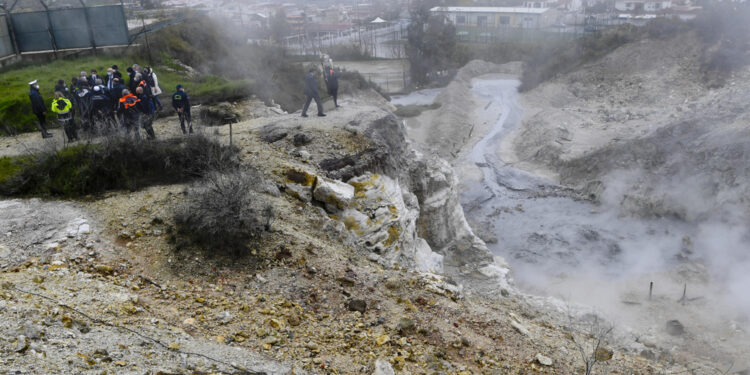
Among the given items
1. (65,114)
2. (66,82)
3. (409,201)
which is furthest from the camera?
(66,82)

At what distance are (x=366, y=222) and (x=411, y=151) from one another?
16.8 ft

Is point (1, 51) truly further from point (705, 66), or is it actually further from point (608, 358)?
point (705, 66)

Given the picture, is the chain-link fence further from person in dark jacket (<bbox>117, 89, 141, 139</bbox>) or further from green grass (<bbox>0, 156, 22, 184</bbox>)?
green grass (<bbox>0, 156, 22, 184</bbox>)

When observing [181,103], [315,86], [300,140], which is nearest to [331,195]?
[300,140]

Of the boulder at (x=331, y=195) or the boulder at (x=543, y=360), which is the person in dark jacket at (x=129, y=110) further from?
the boulder at (x=543, y=360)

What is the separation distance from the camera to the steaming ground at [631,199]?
600 inches

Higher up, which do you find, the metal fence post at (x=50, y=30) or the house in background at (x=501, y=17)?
the metal fence post at (x=50, y=30)

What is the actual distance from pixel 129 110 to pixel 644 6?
63.4 meters

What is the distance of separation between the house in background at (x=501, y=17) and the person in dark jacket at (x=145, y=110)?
50.7 m

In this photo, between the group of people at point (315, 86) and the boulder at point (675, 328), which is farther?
the group of people at point (315, 86)

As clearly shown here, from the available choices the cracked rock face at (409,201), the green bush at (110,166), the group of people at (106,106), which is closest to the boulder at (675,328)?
the cracked rock face at (409,201)

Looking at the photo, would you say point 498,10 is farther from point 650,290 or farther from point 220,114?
point 650,290

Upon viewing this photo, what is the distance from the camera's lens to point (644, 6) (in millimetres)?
59438

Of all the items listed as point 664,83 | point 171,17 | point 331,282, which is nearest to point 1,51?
point 171,17
